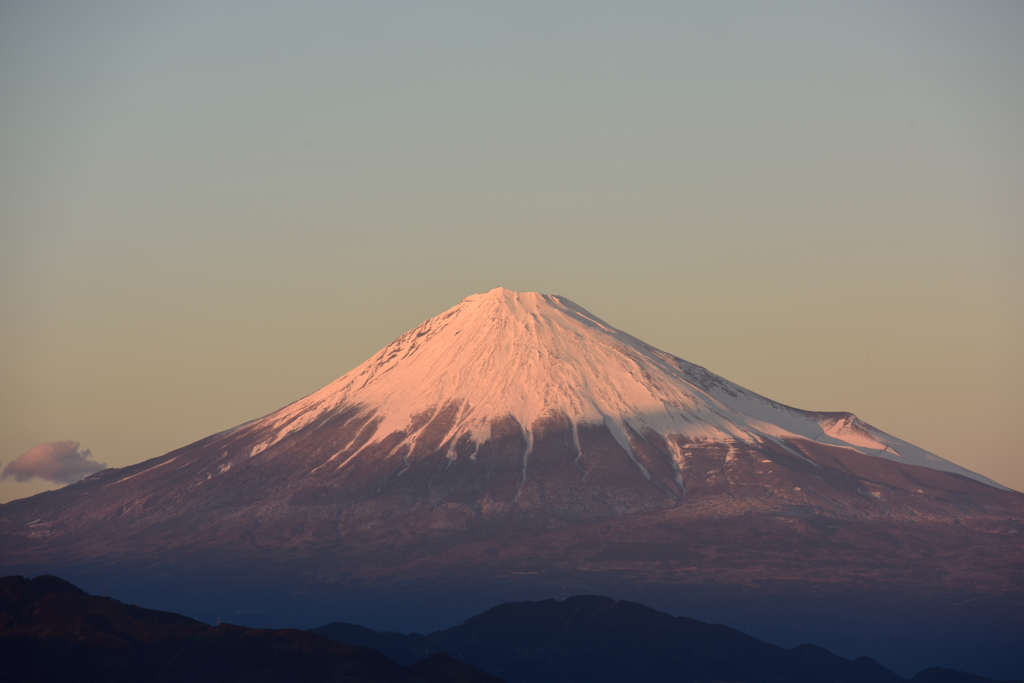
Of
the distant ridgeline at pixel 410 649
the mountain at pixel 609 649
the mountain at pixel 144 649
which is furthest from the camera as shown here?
the mountain at pixel 609 649

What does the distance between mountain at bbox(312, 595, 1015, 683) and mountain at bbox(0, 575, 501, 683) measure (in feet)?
136

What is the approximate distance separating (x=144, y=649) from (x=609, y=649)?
243 ft

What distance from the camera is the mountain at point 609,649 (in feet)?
548

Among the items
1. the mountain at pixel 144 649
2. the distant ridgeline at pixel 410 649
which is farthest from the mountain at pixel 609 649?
the mountain at pixel 144 649

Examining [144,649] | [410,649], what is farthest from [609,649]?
[144,649]

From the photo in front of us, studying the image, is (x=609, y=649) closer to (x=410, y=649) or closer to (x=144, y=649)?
(x=410, y=649)

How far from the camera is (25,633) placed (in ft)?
374

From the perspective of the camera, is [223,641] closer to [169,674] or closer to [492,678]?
[169,674]

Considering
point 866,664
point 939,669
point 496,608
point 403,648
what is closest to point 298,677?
point 403,648

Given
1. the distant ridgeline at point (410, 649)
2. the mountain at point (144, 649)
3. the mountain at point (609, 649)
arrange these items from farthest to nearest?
the mountain at point (609, 649) < the distant ridgeline at point (410, 649) < the mountain at point (144, 649)

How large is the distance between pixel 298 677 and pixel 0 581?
2969cm

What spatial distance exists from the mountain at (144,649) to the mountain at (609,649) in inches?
1629

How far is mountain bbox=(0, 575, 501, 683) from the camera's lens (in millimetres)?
111812

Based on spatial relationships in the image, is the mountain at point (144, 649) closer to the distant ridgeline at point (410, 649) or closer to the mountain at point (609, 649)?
the distant ridgeline at point (410, 649)
